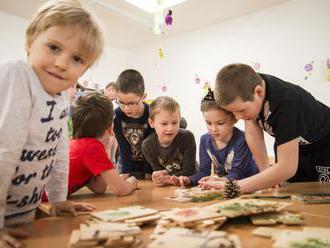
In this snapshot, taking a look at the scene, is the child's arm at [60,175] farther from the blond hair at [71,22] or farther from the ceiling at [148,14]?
the ceiling at [148,14]

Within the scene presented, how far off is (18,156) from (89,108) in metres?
0.60

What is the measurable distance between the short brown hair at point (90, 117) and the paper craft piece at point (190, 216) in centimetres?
70

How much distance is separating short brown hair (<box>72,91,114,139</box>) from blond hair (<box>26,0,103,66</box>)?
1.48ft

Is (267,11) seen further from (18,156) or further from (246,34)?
(18,156)

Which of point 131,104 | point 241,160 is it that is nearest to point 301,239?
point 241,160

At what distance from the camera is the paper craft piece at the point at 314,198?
864 millimetres

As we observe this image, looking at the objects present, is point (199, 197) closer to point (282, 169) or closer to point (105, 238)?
point (282, 169)

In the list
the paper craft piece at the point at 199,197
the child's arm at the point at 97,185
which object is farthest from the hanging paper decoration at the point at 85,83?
the paper craft piece at the point at 199,197

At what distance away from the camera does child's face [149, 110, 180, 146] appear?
5.68 feet

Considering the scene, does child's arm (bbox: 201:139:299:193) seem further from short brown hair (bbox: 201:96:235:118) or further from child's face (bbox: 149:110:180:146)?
child's face (bbox: 149:110:180:146)

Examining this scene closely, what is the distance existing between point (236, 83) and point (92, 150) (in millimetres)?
635

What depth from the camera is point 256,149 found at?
1.44 metres

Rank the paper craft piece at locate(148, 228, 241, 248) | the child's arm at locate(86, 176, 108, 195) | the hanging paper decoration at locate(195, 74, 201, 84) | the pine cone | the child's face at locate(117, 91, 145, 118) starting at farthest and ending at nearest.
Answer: the hanging paper decoration at locate(195, 74, 201, 84) < the child's face at locate(117, 91, 145, 118) < the child's arm at locate(86, 176, 108, 195) < the pine cone < the paper craft piece at locate(148, 228, 241, 248)

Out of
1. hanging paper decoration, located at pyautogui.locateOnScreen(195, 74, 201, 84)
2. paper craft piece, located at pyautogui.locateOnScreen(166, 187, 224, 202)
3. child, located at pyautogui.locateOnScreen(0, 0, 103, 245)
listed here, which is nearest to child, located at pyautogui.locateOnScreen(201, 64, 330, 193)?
paper craft piece, located at pyautogui.locateOnScreen(166, 187, 224, 202)
